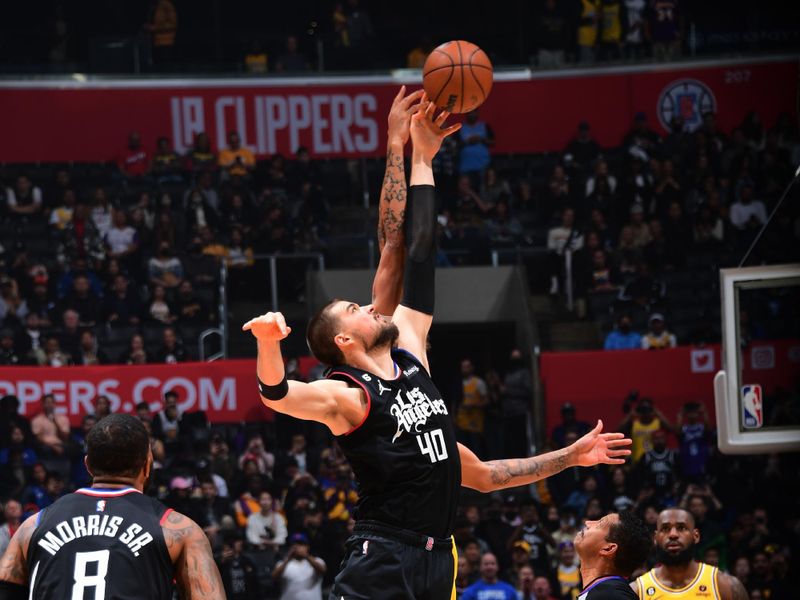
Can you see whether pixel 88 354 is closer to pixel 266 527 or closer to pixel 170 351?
pixel 170 351

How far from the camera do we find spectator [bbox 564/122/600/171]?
1962cm

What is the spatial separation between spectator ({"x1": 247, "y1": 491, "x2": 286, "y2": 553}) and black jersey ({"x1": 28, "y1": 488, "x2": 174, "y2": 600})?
8.59 meters

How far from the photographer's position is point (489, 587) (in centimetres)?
1198

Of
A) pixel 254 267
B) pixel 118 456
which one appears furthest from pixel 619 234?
pixel 118 456

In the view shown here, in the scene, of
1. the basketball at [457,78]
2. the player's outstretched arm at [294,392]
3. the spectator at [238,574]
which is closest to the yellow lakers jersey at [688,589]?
the basketball at [457,78]

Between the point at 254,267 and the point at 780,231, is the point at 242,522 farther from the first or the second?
the point at 780,231

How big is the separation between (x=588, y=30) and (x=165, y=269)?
795cm

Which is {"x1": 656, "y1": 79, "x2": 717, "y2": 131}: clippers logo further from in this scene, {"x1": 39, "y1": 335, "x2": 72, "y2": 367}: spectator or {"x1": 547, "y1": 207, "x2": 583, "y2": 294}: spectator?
{"x1": 39, "y1": 335, "x2": 72, "y2": 367}: spectator

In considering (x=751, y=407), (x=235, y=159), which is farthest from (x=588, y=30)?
(x=751, y=407)

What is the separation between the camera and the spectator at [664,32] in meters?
20.9

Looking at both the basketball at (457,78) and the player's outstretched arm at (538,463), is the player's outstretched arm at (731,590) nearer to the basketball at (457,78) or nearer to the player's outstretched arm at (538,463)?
the player's outstretched arm at (538,463)

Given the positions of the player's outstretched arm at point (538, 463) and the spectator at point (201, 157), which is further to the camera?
the spectator at point (201, 157)

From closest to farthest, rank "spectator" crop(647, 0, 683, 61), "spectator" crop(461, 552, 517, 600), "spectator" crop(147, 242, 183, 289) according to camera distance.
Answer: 1. "spectator" crop(461, 552, 517, 600)
2. "spectator" crop(147, 242, 183, 289)
3. "spectator" crop(647, 0, 683, 61)

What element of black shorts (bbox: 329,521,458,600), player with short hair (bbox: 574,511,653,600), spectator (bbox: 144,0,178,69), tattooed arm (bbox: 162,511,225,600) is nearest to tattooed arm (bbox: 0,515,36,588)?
tattooed arm (bbox: 162,511,225,600)
